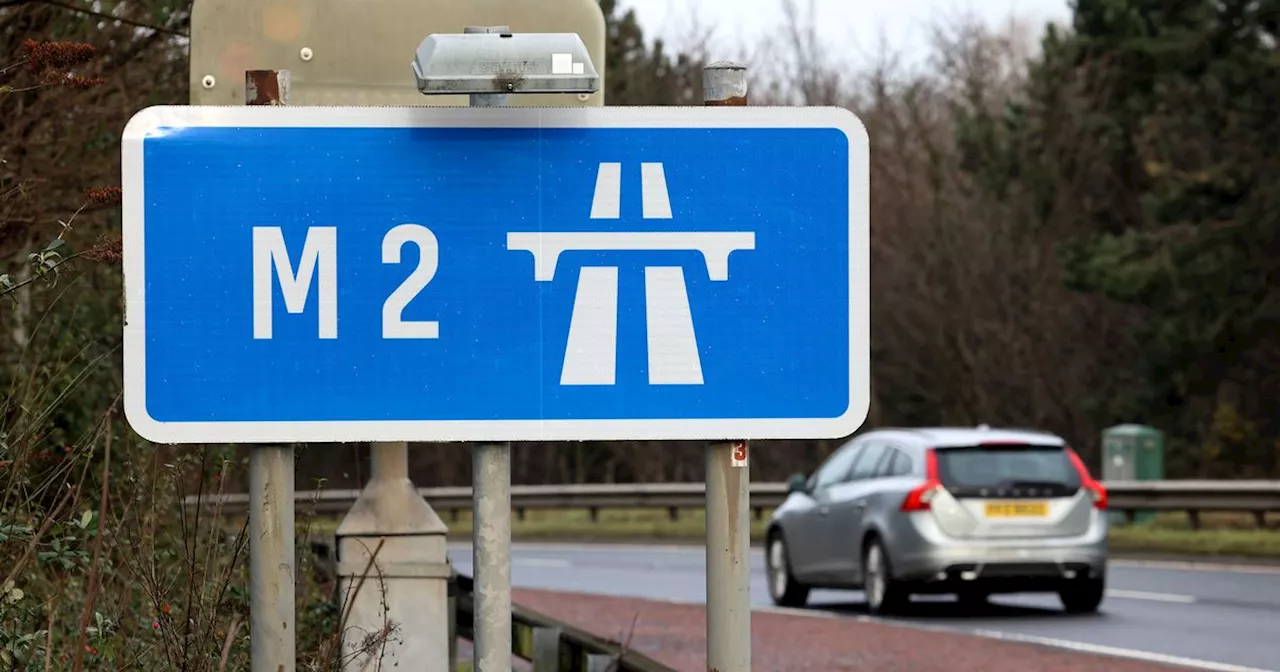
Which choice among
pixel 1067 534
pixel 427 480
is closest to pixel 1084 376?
pixel 427 480

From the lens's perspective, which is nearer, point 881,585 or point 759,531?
point 881,585

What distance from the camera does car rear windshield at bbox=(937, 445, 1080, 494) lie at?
18.1 m

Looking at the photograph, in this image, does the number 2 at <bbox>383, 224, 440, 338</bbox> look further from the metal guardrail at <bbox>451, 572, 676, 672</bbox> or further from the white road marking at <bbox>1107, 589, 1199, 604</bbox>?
the white road marking at <bbox>1107, 589, 1199, 604</bbox>

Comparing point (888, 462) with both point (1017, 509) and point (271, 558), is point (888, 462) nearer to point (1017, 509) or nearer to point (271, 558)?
point (1017, 509)

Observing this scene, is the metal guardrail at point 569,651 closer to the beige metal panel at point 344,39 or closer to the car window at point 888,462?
the beige metal panel at point 344,39

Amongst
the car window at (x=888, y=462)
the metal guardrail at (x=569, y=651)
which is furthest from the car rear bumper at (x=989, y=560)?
the metal guardrail at (x=569, y=651)

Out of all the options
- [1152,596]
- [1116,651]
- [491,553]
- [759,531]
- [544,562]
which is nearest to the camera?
[491,553]

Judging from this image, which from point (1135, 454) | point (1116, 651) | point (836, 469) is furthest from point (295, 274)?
point (1135, 454)

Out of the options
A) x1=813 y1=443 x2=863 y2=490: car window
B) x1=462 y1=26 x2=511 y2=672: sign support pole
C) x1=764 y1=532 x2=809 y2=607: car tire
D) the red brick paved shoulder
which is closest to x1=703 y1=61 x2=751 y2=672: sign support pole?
x1=462 y1=26 x2=511 y2=672: sign support pole

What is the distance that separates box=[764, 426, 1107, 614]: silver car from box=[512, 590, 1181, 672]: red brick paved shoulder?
72cm

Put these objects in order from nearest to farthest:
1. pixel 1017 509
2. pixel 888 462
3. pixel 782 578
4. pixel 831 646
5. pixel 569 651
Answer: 1. pixel 569 651
2. pixel 831 646
3. pixel 1017 509
4. pixel 888 462
5. pixel 782 578

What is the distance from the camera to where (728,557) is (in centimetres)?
314

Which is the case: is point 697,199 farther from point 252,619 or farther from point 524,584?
point 524,584

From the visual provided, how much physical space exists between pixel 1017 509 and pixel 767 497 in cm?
1603
